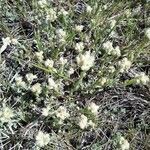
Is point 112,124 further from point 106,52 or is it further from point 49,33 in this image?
point 49,33

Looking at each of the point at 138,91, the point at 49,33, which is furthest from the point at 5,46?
the point at 138,91

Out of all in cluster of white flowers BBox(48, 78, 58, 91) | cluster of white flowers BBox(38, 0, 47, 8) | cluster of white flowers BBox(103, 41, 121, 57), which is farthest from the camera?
cluster of white flowers BBox(38, 0, 47, 8)

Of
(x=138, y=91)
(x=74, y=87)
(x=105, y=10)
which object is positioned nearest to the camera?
(x=74, y=87)

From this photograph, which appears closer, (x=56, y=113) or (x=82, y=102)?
(x=56, y=113)

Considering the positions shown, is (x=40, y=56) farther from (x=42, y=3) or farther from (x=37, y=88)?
(x=42, y=3)

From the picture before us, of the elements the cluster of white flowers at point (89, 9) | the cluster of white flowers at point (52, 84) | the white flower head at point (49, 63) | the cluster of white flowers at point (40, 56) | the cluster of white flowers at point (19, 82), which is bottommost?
the cluster of white flowers at point (19, 82)

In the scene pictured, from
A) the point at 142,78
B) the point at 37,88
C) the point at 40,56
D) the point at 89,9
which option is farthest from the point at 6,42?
the point at 142,78

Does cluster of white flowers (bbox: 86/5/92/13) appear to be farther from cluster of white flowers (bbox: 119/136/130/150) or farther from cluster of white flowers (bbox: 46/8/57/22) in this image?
cluster of white flowers (bbox: 119/136/130/150)

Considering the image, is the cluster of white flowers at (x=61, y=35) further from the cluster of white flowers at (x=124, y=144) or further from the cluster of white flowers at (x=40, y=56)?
the cluster of white flowers at (x=124, y=144)

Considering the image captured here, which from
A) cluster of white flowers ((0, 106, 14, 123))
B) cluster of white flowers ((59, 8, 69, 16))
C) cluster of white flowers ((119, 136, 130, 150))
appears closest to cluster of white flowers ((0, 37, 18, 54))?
cluster of white flowers ((59, 8, 69, 16))

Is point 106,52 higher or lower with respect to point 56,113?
higher

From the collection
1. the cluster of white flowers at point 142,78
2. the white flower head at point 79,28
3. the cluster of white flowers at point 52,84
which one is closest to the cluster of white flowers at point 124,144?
the cluster of white flowers at point 142,78
